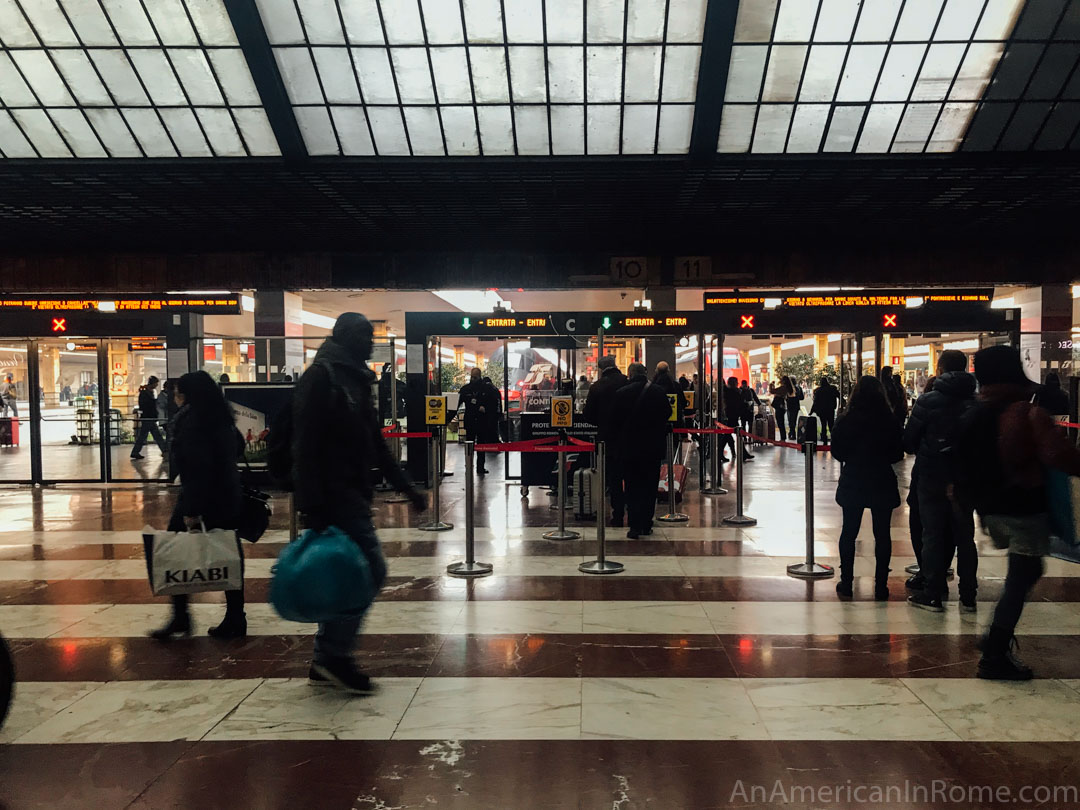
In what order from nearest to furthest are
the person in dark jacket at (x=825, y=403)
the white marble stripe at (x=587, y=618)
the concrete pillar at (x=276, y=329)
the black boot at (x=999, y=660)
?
1. the black boot at (x=999, y=660)
2. the white marble stripe at (x=587, y=618)
3. the person in dark jacket at (x=825, y=403)
4. the concrete pillar at (x=276, y=329)

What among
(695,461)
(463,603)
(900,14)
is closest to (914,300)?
(900,14)

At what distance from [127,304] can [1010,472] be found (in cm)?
1442

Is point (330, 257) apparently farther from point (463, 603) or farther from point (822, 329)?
point (463, 603)

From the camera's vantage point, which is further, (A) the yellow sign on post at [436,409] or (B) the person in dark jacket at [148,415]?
(B) the person in dark jacket at [148,415]

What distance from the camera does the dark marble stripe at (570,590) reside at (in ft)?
21.9

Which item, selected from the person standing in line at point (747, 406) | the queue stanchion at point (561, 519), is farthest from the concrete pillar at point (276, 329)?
the queue stanchion at point (561, 519)

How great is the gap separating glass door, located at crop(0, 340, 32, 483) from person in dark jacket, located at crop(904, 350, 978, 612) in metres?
14.7

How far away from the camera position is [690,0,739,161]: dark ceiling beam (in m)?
13.6

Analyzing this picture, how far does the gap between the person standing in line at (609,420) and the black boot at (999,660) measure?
4671 mm

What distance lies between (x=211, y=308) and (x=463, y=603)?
10.2 meters

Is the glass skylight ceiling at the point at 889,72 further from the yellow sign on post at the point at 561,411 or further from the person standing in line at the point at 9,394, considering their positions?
the person standing in line at the point at 9,394

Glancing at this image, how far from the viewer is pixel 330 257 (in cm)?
2089

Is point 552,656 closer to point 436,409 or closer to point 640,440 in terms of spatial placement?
point 640,440

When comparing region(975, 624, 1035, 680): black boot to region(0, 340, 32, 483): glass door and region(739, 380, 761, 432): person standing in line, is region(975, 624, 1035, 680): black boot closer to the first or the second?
region(739, 380, 761, 432): person standing in line
